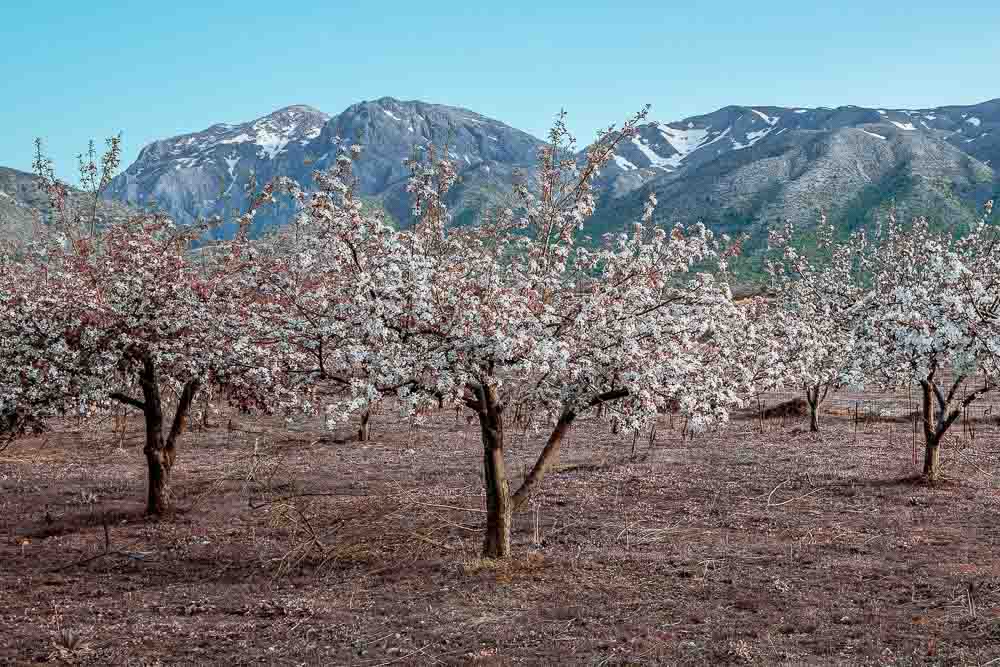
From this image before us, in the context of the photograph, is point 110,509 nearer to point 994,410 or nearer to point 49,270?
point 49,270

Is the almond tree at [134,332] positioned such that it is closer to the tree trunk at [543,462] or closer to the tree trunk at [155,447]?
the tree trunk at [155,447]

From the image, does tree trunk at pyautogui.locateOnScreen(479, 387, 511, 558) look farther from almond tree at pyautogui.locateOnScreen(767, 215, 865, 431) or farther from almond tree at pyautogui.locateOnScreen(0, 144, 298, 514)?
almond tree at pyautogui.locateOnScreen(767, 215, 865, 431)

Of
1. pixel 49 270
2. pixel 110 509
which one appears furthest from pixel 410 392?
pixel 49 270

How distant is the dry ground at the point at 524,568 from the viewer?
43.7 ft

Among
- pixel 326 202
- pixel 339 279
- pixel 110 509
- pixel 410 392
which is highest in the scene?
pixel 326 202

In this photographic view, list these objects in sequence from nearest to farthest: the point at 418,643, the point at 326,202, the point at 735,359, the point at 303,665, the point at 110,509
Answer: the point at 303,665
the point at 418,643
the point at 326,202
the point at 735,359
the point at 110,509

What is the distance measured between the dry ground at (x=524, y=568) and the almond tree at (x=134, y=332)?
310cm

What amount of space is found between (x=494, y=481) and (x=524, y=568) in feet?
6.92

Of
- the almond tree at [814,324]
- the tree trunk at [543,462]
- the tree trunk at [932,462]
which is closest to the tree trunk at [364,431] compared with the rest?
the almond tree at [814,324]

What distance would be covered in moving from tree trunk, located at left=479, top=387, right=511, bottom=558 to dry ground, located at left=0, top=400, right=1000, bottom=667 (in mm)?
686

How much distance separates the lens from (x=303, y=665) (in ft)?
41.9

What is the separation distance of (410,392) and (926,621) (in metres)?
10.4

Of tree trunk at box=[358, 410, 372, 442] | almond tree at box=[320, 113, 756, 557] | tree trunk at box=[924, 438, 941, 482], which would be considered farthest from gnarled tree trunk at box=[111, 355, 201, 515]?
tree trunk at box=[924, 438, 941, 482]

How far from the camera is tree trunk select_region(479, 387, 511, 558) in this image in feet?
58.3
